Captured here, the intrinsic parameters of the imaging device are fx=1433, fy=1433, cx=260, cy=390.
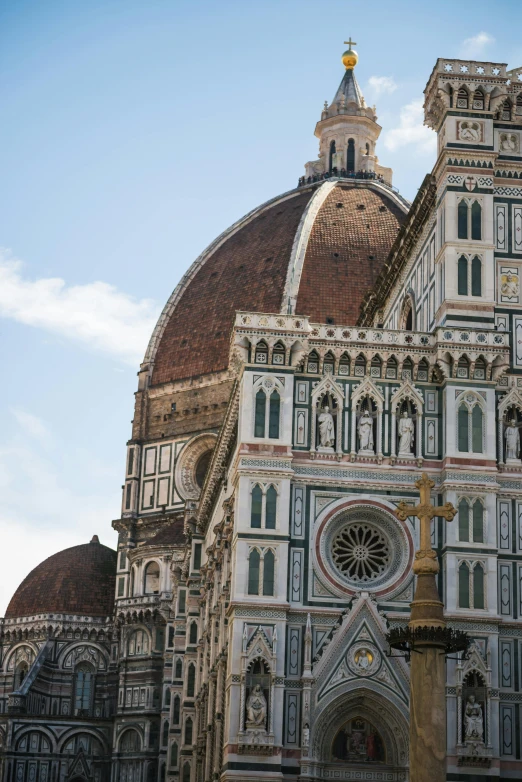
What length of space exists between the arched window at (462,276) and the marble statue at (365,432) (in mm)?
4279

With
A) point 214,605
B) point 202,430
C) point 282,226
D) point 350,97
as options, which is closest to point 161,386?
point 202,430

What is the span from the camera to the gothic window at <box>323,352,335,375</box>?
37.7 meters

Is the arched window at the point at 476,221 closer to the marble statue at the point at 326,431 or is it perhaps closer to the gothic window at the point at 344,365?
the gothic window at the point at 344,365

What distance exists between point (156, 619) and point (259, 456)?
31725 millimetres

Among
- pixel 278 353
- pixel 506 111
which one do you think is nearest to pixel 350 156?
pixel 506 111

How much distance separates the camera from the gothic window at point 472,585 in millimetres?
35688

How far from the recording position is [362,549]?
120ft

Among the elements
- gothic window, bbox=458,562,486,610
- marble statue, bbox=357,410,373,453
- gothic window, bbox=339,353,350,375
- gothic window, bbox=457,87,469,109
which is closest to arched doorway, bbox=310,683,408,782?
gothic window, bbox=458,562,486,610

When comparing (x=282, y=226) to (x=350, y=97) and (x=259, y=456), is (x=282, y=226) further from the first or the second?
(x=259, y=456)

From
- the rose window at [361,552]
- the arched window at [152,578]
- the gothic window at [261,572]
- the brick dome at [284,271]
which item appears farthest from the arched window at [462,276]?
the arched window at [152,578]

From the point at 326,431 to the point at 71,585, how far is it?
130ft

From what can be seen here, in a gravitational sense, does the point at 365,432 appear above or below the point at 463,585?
above

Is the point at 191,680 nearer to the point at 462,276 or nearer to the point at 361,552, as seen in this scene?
the point at 361,552

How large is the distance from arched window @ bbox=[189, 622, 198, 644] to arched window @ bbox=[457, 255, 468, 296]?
65.6 feet
